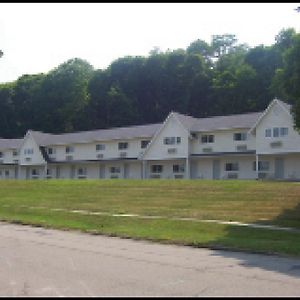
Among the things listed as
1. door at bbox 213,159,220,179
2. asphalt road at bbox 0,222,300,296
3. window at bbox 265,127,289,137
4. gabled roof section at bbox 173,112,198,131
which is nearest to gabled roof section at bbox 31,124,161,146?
gabled roof section at bbox 173,112,198,131

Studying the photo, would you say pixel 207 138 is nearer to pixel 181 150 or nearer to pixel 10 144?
pixel 181 150

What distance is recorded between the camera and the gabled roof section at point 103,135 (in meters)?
63.3

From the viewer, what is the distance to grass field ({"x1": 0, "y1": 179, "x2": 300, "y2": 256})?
1964 centimetres

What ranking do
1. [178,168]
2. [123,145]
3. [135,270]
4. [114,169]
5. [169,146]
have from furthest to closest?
[114,169], [123,145], [178,168], [169,146], [135,270]

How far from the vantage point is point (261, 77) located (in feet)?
276

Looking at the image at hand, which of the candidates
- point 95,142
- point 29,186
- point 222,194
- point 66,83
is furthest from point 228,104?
point 222,194

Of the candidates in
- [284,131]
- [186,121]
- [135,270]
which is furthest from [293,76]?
[186,121]

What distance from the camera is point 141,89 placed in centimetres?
10006

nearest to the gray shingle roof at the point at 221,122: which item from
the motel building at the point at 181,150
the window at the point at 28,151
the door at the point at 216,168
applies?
the motel building at the point at 181,150

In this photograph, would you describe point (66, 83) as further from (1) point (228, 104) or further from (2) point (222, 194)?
(2) point (222, 194)

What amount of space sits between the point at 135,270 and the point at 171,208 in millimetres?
17467

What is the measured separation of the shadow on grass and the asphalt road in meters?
0.03

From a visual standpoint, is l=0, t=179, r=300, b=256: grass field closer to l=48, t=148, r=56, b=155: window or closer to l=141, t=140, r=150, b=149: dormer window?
l=141, t=140, r=150, b=149: dormer window

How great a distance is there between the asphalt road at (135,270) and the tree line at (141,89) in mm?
68170
